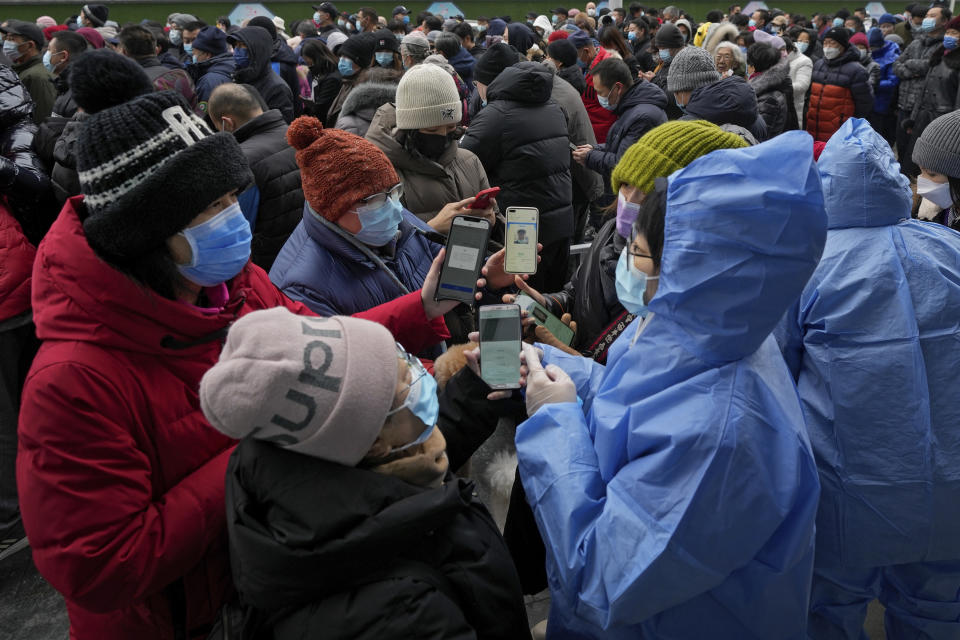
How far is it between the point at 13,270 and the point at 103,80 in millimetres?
1962

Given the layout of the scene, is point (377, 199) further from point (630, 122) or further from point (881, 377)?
point (630, 122)

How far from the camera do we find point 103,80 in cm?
165

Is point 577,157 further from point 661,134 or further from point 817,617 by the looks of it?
point 817,617

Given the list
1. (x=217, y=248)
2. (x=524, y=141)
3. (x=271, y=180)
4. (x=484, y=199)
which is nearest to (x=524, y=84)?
(x=524, y=141)

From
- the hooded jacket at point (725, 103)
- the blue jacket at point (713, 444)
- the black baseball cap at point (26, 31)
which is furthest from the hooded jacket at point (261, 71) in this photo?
the blue jacket at point (713, 444)

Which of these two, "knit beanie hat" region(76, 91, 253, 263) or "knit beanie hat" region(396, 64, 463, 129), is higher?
"knit beanie hat" region(76, 91, 253, 263)

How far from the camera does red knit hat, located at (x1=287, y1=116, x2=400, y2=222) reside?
8.18ft

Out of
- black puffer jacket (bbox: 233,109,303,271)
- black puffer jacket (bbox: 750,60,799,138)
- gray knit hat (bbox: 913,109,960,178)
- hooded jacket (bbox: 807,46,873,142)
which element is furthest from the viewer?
hooded jacket (bbox: 807,46,873,142)

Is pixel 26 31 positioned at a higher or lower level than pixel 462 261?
lower

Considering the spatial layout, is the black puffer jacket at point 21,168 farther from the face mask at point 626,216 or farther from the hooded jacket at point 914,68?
the hooded jacket at point 914,68

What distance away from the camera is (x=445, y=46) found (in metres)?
7.91

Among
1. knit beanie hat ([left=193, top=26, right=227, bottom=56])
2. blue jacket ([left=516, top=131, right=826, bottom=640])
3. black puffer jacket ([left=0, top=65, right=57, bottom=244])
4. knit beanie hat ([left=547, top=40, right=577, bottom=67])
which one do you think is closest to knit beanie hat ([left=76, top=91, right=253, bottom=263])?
blue jacket ([left=516, top=131, right=826, bottom=640])

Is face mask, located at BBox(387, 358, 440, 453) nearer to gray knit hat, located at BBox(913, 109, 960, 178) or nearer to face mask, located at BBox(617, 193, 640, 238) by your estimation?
face mask, located at BBox(617, 193, 640, 238)

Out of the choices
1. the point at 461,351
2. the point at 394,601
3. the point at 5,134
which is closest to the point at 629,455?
the point at 394,601
